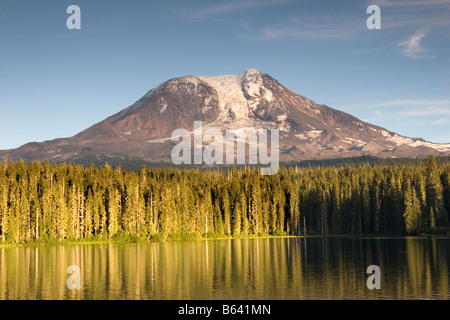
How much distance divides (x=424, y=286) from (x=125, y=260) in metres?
50.2

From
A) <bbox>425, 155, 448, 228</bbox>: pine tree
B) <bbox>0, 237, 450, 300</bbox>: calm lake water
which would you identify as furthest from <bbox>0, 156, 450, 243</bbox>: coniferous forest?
<bbox>0, 237, 450, 300</bbox>: calm lake water

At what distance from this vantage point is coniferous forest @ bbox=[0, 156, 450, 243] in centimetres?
13538

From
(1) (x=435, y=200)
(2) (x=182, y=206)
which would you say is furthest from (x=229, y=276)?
(1) (x=435, y=200)

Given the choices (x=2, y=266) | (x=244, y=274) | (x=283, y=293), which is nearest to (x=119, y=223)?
(x=2, y=266)

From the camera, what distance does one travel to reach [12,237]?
126938mm

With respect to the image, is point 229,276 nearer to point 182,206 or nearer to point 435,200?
point 182,206

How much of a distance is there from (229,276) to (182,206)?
90.5m

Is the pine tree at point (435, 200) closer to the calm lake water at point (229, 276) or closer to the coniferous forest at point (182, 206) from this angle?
the coniferous forest at point (182, 206)

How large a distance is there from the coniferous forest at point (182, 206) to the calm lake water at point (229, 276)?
34513 millimetres

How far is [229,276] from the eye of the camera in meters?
70.7

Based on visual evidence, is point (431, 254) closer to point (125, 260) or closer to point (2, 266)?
point (125, 260)

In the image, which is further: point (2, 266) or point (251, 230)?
point (251, 230)

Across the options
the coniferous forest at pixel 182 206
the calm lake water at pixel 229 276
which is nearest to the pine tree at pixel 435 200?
the coniferous forest at pixel 182 206

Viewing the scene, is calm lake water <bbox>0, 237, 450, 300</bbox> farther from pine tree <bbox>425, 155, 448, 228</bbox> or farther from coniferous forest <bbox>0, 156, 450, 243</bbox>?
pine tree <bbox>425, 155, 448, 228</bbox>
